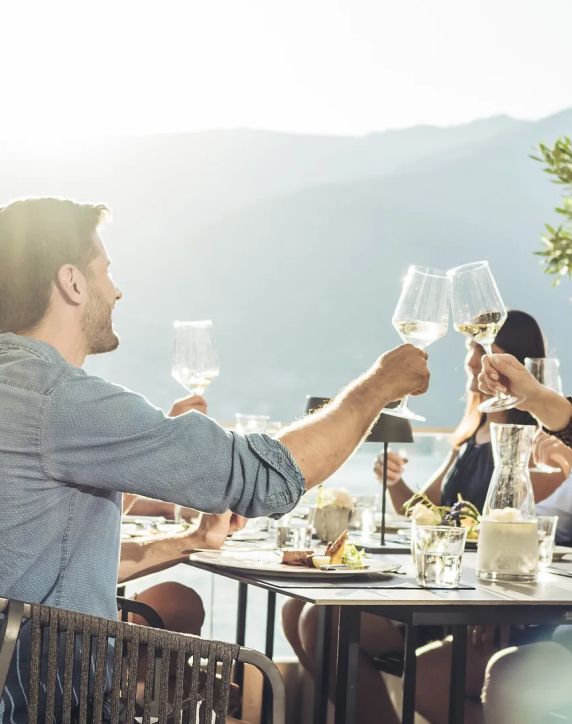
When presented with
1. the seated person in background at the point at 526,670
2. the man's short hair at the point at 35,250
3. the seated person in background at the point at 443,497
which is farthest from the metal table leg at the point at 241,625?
the man's short hair at the point at 35,250

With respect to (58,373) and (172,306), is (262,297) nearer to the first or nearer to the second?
(172,306)

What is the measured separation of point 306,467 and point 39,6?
535 inches

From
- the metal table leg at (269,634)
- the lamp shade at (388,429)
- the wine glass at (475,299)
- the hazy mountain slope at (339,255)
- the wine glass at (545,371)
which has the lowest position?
the metal table leg at (269,634)

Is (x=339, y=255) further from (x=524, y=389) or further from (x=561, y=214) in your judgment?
(x=524, y=389)

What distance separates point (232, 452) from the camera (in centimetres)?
129

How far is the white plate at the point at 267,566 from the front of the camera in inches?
70.3

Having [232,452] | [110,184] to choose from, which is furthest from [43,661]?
[110,184]

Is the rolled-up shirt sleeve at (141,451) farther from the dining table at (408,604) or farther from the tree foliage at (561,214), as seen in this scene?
the tree foliage at (561,214)

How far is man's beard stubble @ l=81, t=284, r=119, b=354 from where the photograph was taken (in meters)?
1.50

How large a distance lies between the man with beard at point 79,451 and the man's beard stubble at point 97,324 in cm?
3

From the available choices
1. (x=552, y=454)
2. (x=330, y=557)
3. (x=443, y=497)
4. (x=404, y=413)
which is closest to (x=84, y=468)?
(x=404, y=413)

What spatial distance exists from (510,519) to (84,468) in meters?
1.00

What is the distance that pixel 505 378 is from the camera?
2.16 meters

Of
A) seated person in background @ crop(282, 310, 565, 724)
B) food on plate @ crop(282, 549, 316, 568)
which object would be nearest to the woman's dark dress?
seated person in background @ crop(282, 310, 565, 724)
